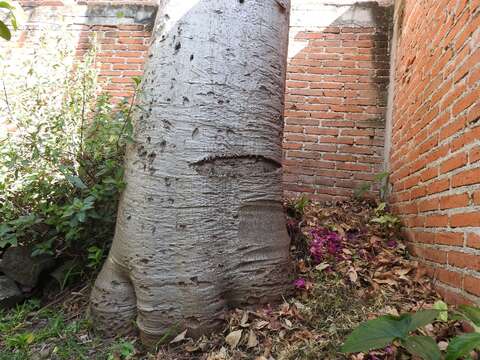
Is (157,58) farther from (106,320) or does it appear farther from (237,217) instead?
(106,320)

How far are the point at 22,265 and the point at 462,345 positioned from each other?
7.76 ft

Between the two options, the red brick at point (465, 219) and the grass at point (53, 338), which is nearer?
the red brick at point (465, 219)

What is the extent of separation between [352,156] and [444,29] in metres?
1.69

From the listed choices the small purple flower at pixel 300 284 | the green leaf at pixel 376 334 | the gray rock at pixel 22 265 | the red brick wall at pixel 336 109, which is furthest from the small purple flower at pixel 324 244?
the gray rock at pixel 22 265

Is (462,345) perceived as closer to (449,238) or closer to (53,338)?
(449,238)

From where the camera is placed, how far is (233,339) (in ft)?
5.04

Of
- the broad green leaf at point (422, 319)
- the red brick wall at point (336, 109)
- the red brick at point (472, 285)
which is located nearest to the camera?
the broad green leaf at point (422, 319)

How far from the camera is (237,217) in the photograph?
167 cm

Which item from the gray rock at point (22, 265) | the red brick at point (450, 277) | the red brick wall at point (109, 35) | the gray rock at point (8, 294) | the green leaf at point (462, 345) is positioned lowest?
the gray rock at point (8, 294)

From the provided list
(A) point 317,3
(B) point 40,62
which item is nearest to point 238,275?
(B) point 40,62

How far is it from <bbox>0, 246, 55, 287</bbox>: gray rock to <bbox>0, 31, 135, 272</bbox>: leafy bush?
2.9 inches

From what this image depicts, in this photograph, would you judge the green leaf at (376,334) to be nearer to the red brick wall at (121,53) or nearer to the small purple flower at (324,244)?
the small purple flower at (324,244)

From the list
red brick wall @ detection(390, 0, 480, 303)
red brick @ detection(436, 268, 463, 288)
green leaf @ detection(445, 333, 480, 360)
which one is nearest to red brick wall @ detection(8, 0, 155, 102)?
red brick wall @ detection(390, 0, 480, 303)

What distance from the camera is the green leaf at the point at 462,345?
0.99 metres
